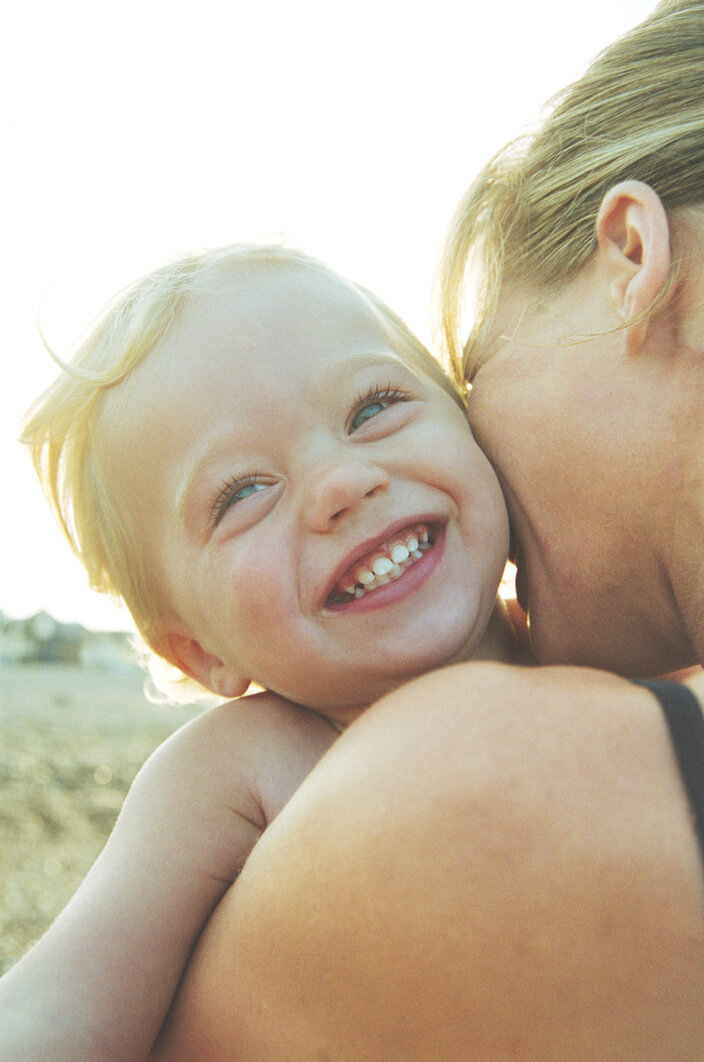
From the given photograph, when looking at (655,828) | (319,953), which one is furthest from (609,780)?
(319,953)

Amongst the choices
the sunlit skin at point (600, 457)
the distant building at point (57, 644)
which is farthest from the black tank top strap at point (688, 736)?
the distant building at point (57, 644)

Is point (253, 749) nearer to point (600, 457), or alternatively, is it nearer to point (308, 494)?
point (308, 494)

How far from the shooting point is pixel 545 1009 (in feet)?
3.30

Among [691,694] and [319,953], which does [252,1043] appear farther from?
[691,694]

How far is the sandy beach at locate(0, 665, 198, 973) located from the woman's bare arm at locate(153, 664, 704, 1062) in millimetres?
3129

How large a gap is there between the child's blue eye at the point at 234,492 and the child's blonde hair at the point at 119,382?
1.00 ft

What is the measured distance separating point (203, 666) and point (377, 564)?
0.70m

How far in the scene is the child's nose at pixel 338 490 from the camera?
5.89 ft

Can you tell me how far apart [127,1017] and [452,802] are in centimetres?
75

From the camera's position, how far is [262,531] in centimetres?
190

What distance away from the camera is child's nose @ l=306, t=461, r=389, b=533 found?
1.79 metres

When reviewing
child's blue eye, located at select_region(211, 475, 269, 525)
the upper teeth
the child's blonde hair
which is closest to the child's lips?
the upper teeth

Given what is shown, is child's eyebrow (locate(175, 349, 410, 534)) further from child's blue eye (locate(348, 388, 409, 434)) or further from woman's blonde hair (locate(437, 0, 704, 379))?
woman's blonde hair (locate(437, 0, 704, 379))

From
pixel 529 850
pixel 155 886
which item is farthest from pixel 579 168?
pixel 155 886
